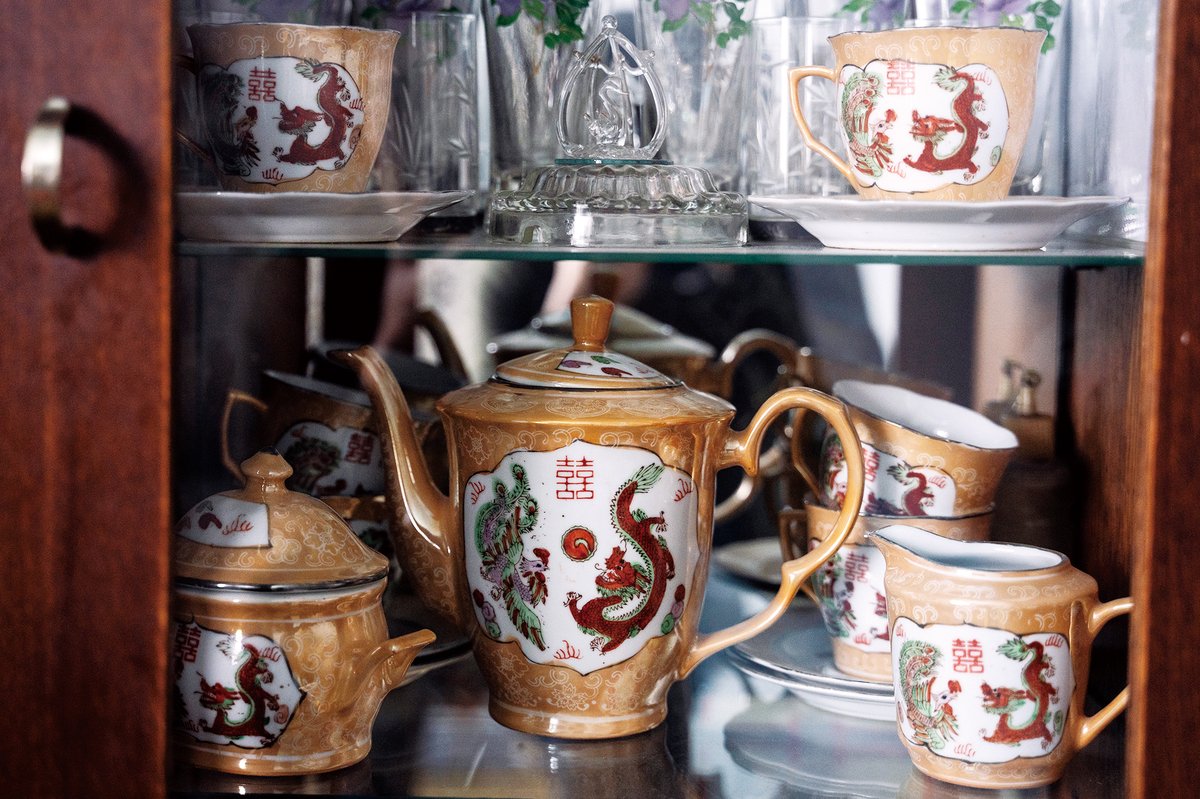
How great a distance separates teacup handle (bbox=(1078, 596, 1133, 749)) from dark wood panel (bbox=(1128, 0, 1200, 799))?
0.33ft

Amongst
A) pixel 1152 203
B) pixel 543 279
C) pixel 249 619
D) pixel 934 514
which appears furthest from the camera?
pixel 543 279

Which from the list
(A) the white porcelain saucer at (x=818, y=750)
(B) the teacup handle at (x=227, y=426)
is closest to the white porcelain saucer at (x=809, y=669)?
(A) the white porcelain saucer at (x=818, y=750)

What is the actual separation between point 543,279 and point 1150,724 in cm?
65

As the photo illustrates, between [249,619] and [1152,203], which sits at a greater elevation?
[1152,203]

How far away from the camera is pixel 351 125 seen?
0.68 meters

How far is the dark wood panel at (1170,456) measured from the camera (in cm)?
52

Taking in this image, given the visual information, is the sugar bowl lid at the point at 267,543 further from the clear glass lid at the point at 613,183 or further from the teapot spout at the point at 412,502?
→ the clear glass lid at the point at 613,183

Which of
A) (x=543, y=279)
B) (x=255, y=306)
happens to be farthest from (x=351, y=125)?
(x=543, y=279)

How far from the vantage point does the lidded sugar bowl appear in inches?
24.6

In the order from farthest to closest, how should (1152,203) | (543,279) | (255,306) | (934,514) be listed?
(543,279)
(255,306)
(934,514)
(1152,203)

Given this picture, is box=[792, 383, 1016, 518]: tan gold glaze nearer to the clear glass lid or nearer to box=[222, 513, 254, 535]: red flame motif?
the clear glass lid

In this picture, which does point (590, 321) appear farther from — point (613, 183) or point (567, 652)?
point (567, 652)

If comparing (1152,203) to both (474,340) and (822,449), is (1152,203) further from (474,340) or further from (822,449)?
(474,340)

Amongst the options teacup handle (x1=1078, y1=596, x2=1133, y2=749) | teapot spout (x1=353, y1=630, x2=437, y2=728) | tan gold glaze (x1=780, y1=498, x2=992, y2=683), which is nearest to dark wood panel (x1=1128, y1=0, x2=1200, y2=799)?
teacup handle (x1=1078, y1=596, x2=1133, y2=749)
